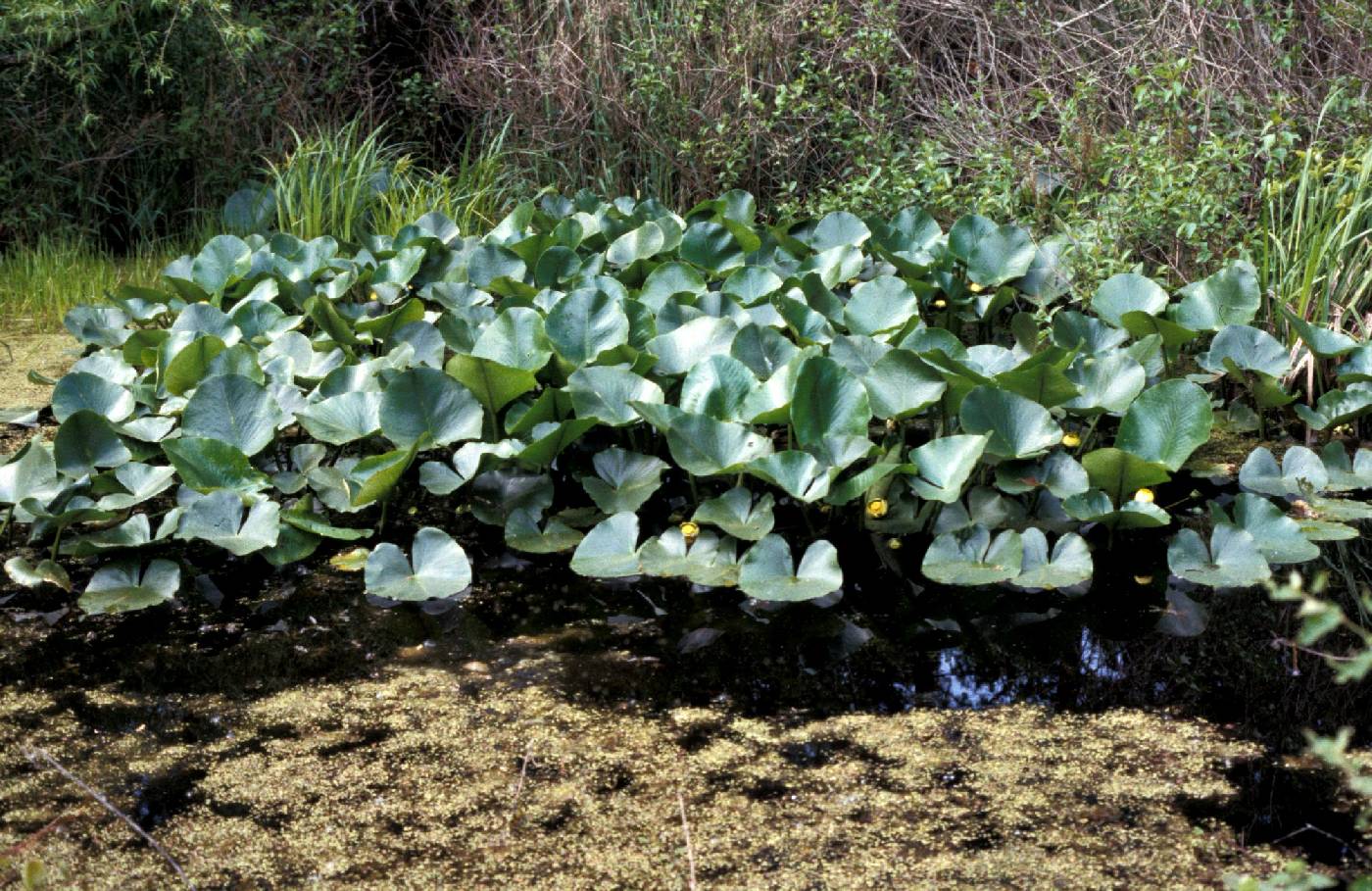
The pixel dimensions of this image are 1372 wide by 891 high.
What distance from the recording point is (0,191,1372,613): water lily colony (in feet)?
7.13

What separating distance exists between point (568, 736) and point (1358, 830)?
0.95 meters

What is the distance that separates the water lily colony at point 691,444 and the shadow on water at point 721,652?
65 mm

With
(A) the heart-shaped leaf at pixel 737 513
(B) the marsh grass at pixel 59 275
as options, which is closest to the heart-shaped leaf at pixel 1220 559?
(A) the heart-shaped leaf at pixel 737 513

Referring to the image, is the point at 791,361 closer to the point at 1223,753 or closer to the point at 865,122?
the point at 1223,753

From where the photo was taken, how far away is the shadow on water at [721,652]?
1.81m

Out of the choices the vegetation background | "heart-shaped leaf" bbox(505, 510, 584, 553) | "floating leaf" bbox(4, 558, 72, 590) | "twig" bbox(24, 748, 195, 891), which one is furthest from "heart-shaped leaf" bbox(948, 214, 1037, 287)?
"twig" bbox(24, 748, 195, 891)

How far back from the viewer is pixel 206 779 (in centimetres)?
167

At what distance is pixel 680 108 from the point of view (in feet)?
14.4

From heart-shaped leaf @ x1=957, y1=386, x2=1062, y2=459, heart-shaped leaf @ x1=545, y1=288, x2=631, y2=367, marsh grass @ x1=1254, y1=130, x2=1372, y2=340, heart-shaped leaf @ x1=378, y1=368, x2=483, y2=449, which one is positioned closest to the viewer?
heart-shaped leaf @ x1=957, y1=386, x2=1062, y2=459

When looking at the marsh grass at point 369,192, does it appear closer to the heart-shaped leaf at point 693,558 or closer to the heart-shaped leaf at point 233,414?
the heart-shaped leaf at point 233,414

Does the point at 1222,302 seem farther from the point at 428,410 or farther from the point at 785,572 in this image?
the point at 428,410

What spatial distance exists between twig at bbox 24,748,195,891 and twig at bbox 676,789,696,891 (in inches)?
21.1

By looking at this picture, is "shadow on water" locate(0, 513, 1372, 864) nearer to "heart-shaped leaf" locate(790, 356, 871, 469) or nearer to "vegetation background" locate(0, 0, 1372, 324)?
"heart-shaped leaf" locate(790, 356, 871, 469)

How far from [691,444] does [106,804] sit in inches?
41.3
